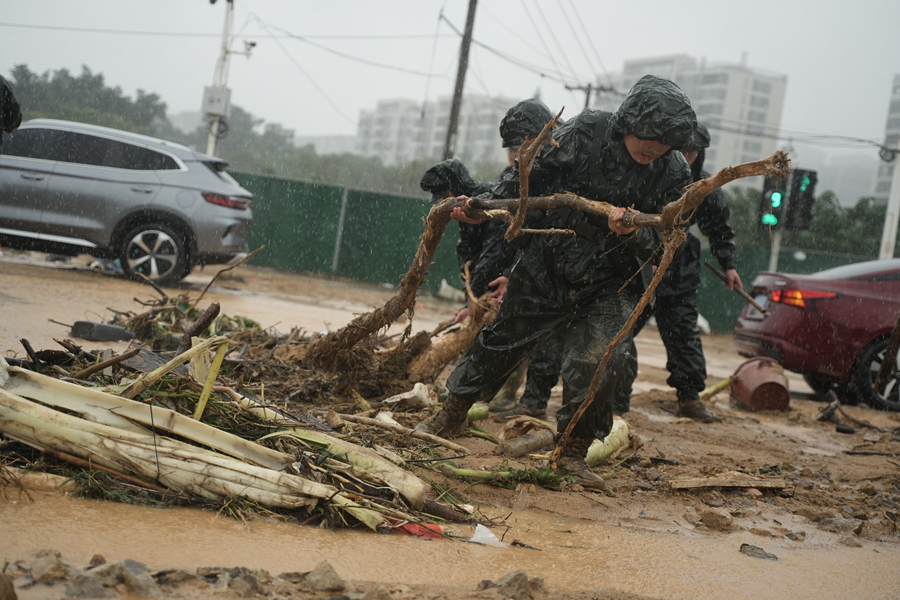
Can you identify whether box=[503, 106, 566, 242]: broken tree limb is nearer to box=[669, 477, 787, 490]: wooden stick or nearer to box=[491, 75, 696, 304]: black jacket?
box=[491, 75, 696, 304]: black jacket

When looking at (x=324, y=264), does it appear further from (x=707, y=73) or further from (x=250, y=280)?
(x=707, y=73)

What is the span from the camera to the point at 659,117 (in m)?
3.43

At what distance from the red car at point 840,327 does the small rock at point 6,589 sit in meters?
7.46

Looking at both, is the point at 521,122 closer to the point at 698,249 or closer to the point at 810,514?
the point at 698,249

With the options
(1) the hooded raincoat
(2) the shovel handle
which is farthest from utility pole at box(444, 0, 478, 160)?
(1) the hooded raincoat

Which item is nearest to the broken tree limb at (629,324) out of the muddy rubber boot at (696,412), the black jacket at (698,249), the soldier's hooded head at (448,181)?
the soldier's hooded head at (448,181)

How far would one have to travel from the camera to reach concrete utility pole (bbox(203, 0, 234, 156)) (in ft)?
68.2

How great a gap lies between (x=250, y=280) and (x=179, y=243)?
13.6 ft

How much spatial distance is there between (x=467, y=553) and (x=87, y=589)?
1.23 m

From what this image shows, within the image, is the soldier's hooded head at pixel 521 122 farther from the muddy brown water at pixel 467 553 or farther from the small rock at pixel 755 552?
the small rock at pixel 755 552

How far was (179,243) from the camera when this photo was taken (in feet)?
34.1

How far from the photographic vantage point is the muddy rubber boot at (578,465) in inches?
151

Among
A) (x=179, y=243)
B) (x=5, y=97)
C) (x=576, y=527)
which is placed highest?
(x=5, y=97)

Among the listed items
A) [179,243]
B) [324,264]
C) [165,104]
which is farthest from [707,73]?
[179,243]
